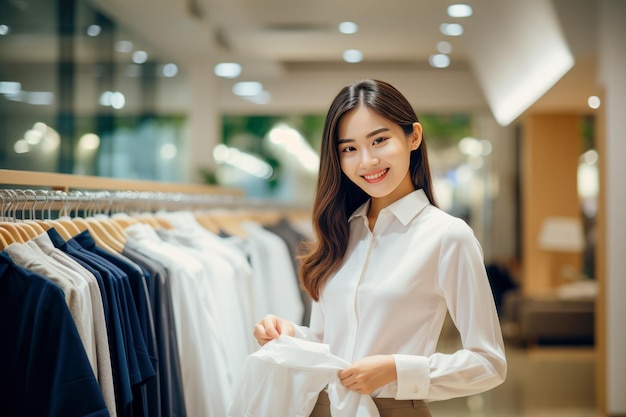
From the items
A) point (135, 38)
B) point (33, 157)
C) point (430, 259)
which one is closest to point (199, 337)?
point (430, 259)

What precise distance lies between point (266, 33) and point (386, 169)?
6441 mm

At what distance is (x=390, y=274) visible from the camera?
6.59 ft

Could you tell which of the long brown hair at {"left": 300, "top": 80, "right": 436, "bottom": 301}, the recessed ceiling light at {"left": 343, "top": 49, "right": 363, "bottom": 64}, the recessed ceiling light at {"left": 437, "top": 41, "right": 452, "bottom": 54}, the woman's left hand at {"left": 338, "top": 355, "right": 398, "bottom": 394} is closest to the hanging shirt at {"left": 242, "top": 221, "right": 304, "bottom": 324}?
the long brown hair at {"left": 300, "top": 80, "right": 436, "bottom": 301}

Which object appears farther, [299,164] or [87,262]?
[299,164]

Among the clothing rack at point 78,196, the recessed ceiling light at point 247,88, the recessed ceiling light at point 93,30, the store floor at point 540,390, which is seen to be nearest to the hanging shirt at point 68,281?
the clothing rack at point 78,196

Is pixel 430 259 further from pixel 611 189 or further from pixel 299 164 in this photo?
pixel 299 164

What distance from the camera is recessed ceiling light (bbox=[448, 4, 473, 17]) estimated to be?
688cm

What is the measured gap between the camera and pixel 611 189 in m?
6.04

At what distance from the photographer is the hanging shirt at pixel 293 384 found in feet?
6.31

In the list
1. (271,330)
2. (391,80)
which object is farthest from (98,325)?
(391,80)

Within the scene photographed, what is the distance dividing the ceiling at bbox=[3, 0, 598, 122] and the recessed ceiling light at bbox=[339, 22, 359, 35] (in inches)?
2.9

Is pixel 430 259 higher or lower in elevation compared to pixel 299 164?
lower

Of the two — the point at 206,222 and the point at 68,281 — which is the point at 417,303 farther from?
the point at 206,222

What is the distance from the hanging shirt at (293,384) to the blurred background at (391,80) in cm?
281
